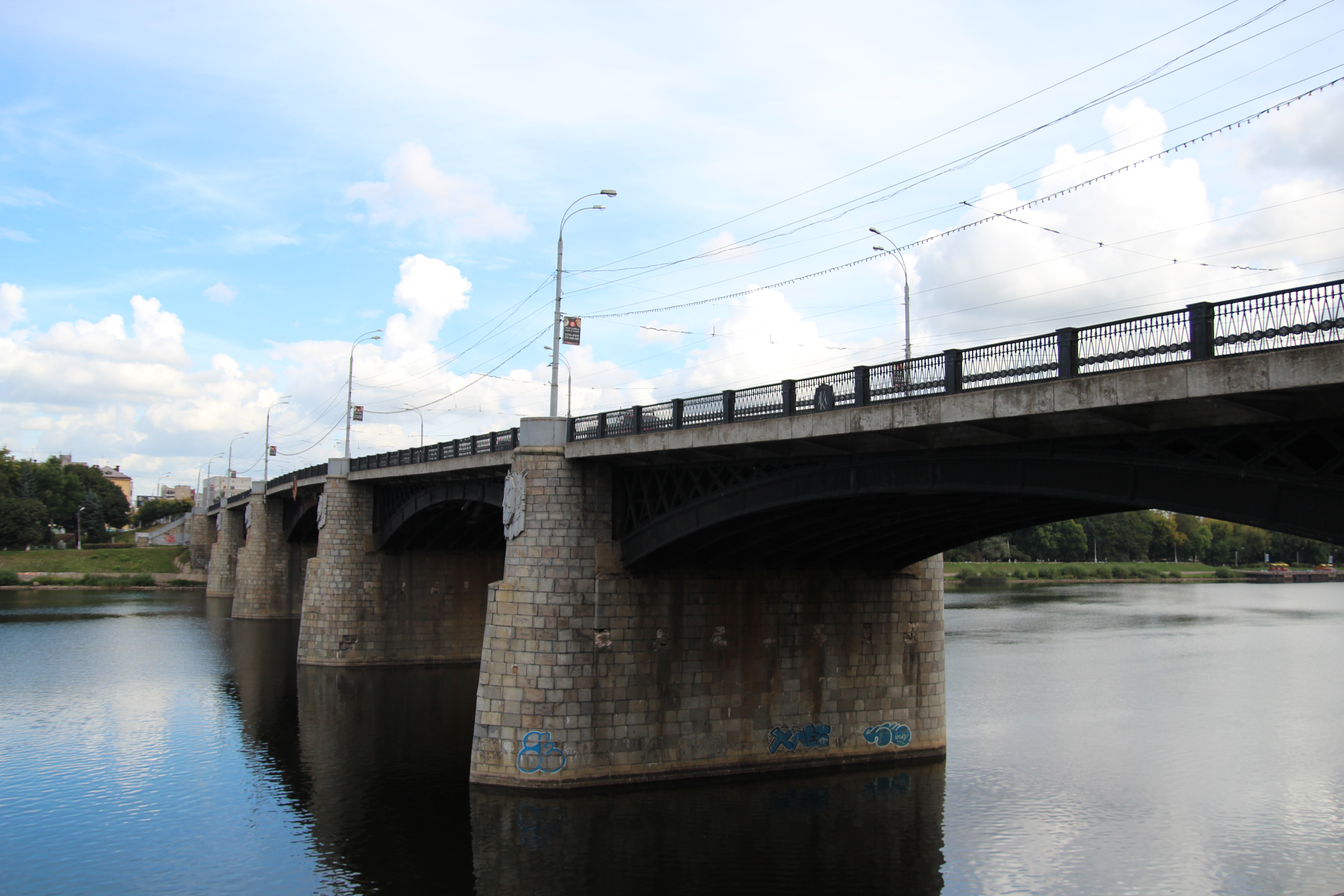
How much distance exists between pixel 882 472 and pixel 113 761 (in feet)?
76.4

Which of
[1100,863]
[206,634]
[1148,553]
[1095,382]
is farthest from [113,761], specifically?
[1148,553]

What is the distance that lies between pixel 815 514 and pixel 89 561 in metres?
113

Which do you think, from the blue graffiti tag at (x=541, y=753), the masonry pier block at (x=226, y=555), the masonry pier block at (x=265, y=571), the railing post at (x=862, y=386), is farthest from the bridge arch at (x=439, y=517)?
the masonry pier block at (x=226, y=555)

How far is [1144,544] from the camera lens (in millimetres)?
144625

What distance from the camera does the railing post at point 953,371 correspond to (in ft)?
55.4

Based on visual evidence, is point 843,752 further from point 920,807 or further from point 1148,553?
point 1148,553

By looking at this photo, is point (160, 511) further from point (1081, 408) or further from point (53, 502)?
point (1081, 408)

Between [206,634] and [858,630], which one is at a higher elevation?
[858,630]

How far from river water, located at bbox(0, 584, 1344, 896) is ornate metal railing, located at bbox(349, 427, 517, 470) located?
9.43 meters

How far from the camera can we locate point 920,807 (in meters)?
24.1

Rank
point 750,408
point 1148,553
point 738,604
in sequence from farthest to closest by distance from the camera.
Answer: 1. point 1148,553
2. point 738,604
3. point 750,408

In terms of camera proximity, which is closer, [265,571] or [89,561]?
[265,571]

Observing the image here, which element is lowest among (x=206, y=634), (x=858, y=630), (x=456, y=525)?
(x=206, y=634)

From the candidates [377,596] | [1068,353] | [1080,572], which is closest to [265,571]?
[377,596]
